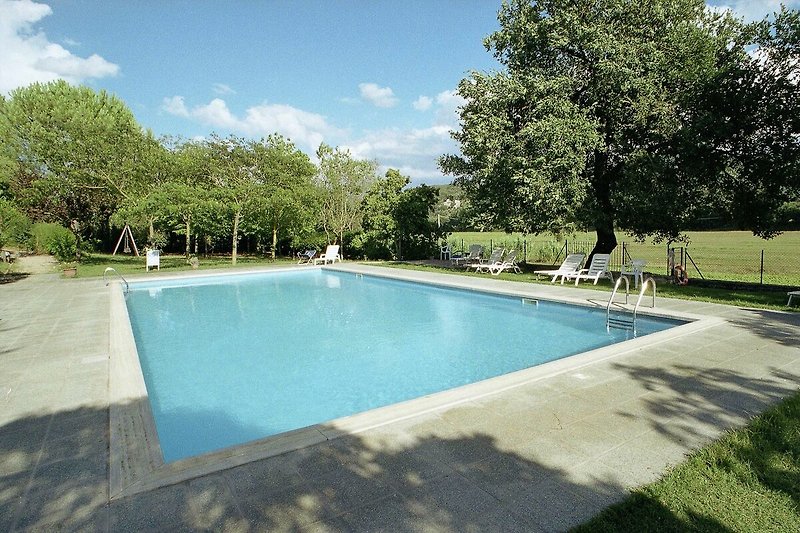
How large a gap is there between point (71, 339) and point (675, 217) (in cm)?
1460

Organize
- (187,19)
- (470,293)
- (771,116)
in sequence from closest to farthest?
1. (771,116)
2. (470,293)
3. (187,19)

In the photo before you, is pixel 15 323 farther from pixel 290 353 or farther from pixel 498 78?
pixel 498 78

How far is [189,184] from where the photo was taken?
63.6 ft

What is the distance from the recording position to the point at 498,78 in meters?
13.2

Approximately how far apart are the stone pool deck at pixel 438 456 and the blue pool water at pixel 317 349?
3.80ft

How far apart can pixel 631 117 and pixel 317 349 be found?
451 inches

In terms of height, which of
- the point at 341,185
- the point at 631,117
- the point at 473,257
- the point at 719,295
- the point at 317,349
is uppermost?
the point at 631,117

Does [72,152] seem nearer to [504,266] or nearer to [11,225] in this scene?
[11,225]

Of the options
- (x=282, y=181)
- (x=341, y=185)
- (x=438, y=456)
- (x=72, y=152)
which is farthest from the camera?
(x=341, y=185)

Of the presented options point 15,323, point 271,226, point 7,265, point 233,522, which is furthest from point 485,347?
point 7,265

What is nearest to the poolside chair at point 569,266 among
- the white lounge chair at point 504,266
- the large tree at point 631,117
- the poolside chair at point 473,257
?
the large tree at point 631,117

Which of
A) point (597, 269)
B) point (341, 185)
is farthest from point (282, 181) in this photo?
point (597, 269)

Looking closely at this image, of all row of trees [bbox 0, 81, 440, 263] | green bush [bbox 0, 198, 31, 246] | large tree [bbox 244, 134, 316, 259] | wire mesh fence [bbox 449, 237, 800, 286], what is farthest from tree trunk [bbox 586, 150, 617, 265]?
green bush [bbox 0, 198, 31, 246]

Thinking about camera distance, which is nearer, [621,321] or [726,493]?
[726,493]
